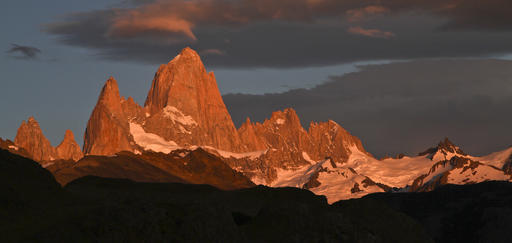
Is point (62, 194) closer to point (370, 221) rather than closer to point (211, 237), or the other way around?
point (211, 237)

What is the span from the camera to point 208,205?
3524 inches

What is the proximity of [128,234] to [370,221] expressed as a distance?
67.4 metres

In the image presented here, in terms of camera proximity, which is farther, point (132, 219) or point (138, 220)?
point (138, 220)

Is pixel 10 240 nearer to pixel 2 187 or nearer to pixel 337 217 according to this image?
pixel 2 187

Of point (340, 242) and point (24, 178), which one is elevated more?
point (24, 178)

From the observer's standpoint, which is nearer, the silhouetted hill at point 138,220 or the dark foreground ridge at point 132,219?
the silhouetted hill at point 138,220

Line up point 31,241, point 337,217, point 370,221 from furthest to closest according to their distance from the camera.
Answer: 1. point 370,221
2. point 337,217
3. point 31,241

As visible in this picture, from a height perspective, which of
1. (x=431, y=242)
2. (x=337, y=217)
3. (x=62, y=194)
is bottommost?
(x=431, y=242)

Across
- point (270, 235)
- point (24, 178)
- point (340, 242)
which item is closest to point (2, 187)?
point (24, 178)

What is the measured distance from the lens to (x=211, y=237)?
84938mm

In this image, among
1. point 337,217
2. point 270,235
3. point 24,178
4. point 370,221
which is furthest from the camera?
point 370,221

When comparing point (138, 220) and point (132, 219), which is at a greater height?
point (132, 219)

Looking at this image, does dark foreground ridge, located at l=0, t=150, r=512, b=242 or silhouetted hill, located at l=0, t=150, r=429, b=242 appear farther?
dark foreground ridge, located at l=0, t=150, r=512, b=242

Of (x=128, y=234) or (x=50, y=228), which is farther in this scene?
(x=128, y=234)
